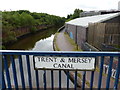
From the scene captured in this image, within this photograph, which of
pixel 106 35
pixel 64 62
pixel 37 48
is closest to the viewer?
pixel 64 62

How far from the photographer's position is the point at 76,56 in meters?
2.09

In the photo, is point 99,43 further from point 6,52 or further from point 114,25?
point 6,52

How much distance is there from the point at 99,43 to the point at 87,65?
27.9 feet

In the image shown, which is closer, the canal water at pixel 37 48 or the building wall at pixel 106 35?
the canal water at pixel 37 48

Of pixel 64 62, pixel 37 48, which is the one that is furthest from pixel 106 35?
pixel 37 48

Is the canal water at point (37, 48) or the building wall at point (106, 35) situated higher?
the building wall at point (106, 35)

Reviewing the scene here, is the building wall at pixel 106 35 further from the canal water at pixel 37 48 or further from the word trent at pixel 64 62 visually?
the word trent at pixel 64 62

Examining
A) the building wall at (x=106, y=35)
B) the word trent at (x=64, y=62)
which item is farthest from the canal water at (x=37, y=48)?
the building wall at (x=106, y=35)

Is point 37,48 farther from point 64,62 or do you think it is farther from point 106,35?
point 64,62

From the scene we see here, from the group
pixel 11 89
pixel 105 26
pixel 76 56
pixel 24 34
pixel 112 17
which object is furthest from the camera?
pixel 24 34

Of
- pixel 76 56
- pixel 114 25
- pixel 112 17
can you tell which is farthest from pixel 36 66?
pixel 112 17

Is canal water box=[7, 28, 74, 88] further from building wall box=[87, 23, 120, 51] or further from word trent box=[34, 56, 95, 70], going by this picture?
building wall box=[87, 23, 120, 51]

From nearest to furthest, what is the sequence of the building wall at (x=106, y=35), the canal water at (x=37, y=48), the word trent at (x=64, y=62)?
1. the word trent at (x=64, y=62)
2. the canal water at (x=37, y=48)
3. the building wall at (x=106, y=35)

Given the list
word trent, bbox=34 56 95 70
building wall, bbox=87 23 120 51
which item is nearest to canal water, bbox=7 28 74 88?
word trent, bbox=34 56 95 70
